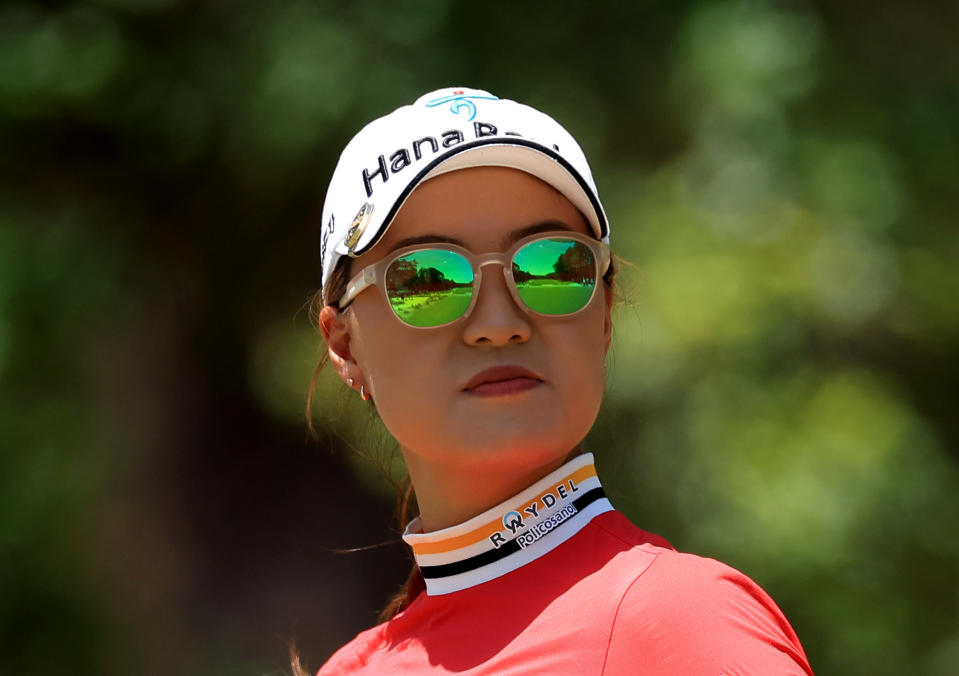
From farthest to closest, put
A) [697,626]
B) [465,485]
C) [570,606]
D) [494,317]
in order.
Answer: [465,485] → [494,317] → [570,606] → [697,626]

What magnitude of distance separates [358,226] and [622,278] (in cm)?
199

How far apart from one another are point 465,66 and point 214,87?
1011mm

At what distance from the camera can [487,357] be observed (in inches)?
→ 66.2

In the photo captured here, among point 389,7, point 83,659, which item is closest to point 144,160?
point 389,7

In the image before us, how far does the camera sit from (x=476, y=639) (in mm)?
1631

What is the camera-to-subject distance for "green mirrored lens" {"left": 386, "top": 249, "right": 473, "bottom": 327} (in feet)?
5.52

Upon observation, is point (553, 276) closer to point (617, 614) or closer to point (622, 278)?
point (617, 614)

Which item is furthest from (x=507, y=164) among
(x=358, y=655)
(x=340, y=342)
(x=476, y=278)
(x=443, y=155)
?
(x=358, y=655)

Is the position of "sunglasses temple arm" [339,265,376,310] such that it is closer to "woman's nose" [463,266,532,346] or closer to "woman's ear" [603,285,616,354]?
"woman's nose" [463,266,532,346]

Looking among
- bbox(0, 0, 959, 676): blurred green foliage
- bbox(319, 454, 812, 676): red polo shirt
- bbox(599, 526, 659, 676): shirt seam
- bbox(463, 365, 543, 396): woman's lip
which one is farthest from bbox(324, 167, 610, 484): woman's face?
bbox(0, 0, 959, 676): blurred green foliage

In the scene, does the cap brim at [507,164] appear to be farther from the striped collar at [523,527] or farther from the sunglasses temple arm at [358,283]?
the striped collar at [523,527]

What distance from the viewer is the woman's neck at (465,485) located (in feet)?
5.71

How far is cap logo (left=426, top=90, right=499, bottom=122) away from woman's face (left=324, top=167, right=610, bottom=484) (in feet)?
0.38

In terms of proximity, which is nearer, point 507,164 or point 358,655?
point 507,164
